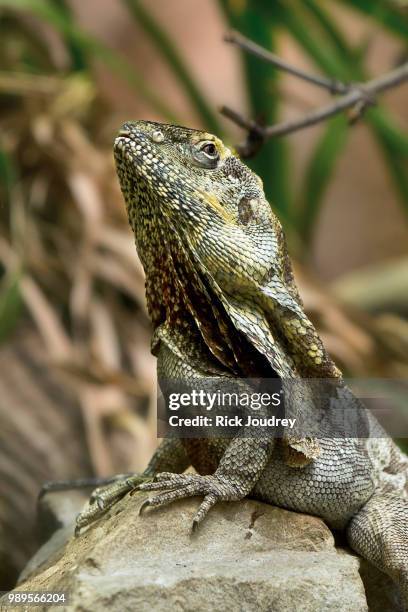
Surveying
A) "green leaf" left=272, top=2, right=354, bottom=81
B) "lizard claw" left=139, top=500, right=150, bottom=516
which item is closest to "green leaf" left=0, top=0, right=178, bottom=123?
"green leaf" left=272, top=2, right=354, bottom=81

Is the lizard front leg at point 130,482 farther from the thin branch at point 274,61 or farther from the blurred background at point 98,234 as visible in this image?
the blurred background at point 98,234

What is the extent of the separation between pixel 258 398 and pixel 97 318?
303 cm

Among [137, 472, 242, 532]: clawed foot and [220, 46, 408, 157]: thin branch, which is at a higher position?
[220, 46, 408, 157]: thin branch

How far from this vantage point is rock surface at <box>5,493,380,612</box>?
177 cm

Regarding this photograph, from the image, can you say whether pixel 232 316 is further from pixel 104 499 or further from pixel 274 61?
pixel 274 61

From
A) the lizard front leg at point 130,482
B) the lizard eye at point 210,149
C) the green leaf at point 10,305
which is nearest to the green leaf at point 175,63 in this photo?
the green leaf at point 10,305

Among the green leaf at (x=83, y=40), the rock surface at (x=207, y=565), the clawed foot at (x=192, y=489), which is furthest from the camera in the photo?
the green leaf at (x=83, y=40)

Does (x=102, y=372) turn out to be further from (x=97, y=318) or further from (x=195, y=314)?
(x=195, y=314)

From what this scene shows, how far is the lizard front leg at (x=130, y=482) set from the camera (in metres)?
2.25

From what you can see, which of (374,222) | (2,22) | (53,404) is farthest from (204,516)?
(374,222)

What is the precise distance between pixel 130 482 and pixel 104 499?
0.10 metres

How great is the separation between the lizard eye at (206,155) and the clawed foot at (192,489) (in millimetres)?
872
